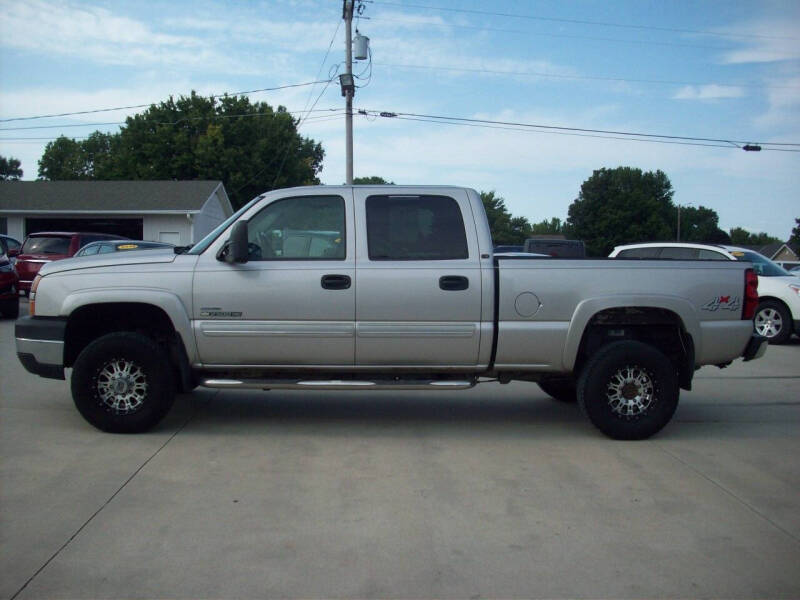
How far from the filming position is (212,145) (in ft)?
139

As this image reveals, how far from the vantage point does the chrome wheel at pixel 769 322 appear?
12.9 meters

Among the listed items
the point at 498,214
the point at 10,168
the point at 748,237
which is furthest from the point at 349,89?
the point at 748,237

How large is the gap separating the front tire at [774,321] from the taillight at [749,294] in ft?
24.5

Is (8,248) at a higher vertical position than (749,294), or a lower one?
higher

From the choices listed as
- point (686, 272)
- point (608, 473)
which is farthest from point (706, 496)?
point (686, 272)

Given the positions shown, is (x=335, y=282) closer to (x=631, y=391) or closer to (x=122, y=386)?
(x=122, y=386)

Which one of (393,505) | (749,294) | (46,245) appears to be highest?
(46,245)

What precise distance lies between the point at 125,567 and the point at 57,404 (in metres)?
3.98

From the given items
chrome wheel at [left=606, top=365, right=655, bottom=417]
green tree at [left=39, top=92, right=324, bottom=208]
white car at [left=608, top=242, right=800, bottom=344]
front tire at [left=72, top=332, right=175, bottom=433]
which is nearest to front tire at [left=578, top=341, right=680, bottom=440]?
chrome wheel at [left=606, top=365, right=655, bottom=417]

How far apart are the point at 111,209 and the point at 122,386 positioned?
26271 millimetres

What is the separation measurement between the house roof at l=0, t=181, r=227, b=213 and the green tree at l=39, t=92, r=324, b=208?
9695 mm

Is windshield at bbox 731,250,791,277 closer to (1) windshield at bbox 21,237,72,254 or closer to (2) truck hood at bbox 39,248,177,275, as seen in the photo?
(2) truck hood at bbox 39,248,177,275

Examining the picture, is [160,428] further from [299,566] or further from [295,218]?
[299,566]

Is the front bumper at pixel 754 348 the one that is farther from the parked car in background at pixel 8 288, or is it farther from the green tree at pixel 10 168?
the green tree at pixel 10 168
